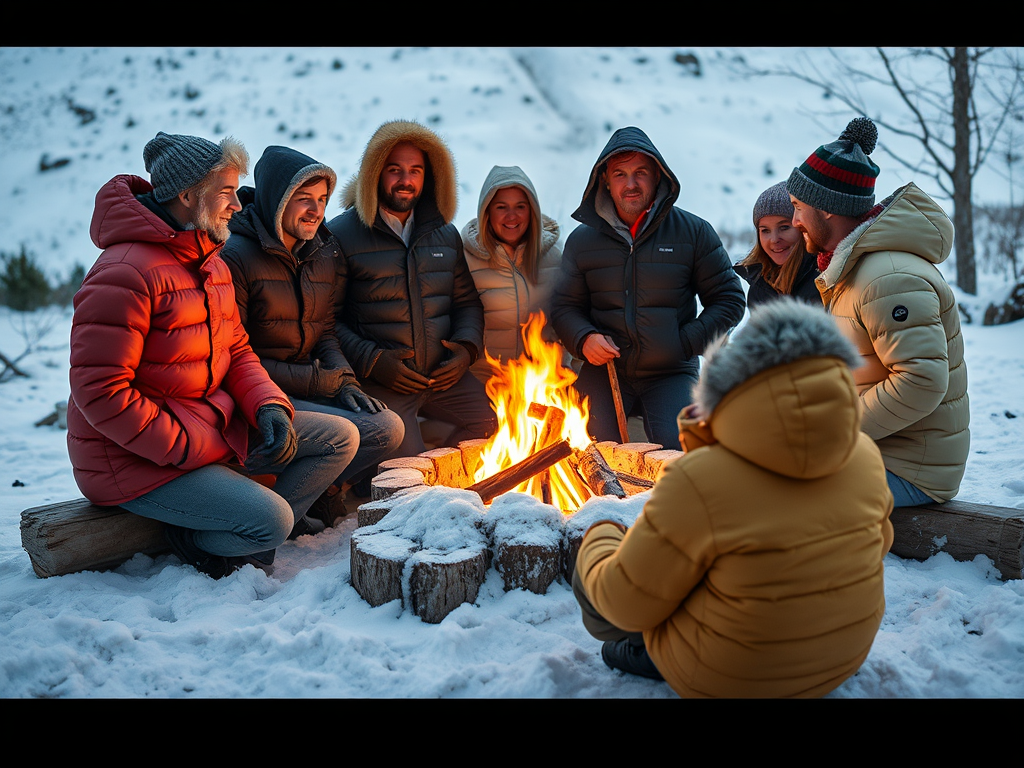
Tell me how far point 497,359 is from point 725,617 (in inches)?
127

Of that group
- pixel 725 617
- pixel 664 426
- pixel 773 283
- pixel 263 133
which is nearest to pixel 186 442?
pixel 725 617

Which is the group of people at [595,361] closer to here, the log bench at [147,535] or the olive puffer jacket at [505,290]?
the olive puffer jacket at [505,290]

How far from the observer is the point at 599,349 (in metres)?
4.25

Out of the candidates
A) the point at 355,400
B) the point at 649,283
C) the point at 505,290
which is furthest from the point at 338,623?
the point at 649,283

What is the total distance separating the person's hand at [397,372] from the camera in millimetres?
4320

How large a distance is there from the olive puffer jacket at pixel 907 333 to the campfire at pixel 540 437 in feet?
4.15

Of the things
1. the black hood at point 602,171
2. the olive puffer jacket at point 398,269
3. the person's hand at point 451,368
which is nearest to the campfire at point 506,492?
the person's hand at point 451,368

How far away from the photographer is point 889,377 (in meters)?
Answer: 2.86

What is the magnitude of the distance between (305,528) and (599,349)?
2010mm

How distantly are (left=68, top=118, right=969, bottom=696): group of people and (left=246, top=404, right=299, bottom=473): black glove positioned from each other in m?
0.02

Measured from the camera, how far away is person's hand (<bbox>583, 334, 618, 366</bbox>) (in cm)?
424

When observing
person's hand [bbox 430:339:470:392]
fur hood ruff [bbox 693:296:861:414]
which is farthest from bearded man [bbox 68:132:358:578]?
fur hood ruff [bbox 693:296:861:414]
